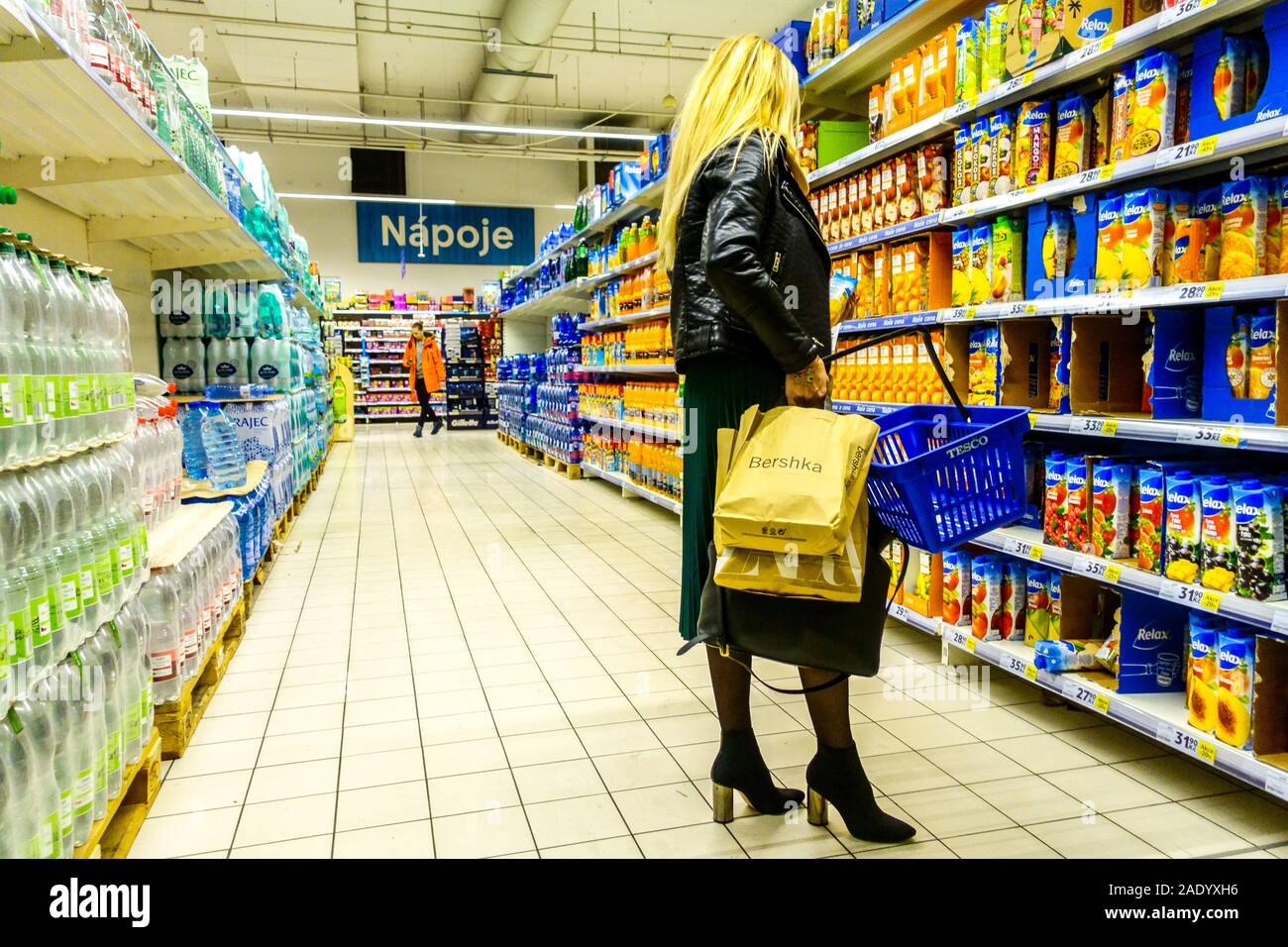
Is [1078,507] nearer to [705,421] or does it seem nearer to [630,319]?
[705,421]

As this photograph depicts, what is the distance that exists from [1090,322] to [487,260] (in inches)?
719

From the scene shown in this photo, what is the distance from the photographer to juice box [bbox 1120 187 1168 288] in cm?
248

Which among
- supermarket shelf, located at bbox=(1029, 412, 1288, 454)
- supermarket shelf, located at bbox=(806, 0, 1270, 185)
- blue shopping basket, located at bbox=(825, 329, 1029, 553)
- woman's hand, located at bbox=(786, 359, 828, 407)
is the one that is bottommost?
blue shopping basket, located at bbox=(825, 329, 1029, 553)

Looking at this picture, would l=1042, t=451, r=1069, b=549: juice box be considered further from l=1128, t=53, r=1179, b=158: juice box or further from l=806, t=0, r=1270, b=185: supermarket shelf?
l=806, t=0, r=1270, b=185: supermarket shelf

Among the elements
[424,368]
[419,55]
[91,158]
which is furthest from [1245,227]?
[424,368]

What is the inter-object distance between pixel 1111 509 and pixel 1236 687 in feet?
2.00

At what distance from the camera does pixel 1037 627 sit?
3029mm

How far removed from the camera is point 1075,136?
9.26ft

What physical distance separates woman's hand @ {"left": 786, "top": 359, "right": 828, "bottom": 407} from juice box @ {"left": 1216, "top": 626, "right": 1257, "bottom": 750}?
1.21 meters

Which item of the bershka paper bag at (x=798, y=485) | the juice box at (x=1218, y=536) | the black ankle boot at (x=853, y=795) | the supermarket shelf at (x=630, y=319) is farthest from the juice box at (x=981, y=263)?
the supermarket shelf at (x=630, y=319)

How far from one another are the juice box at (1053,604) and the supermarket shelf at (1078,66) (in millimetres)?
1575

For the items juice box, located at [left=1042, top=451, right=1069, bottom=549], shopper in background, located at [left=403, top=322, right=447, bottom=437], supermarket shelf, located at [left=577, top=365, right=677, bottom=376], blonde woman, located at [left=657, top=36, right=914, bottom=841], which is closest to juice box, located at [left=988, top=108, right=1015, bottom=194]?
juice box, located at [left=1042, top=451, right=1069, bottom=549]
